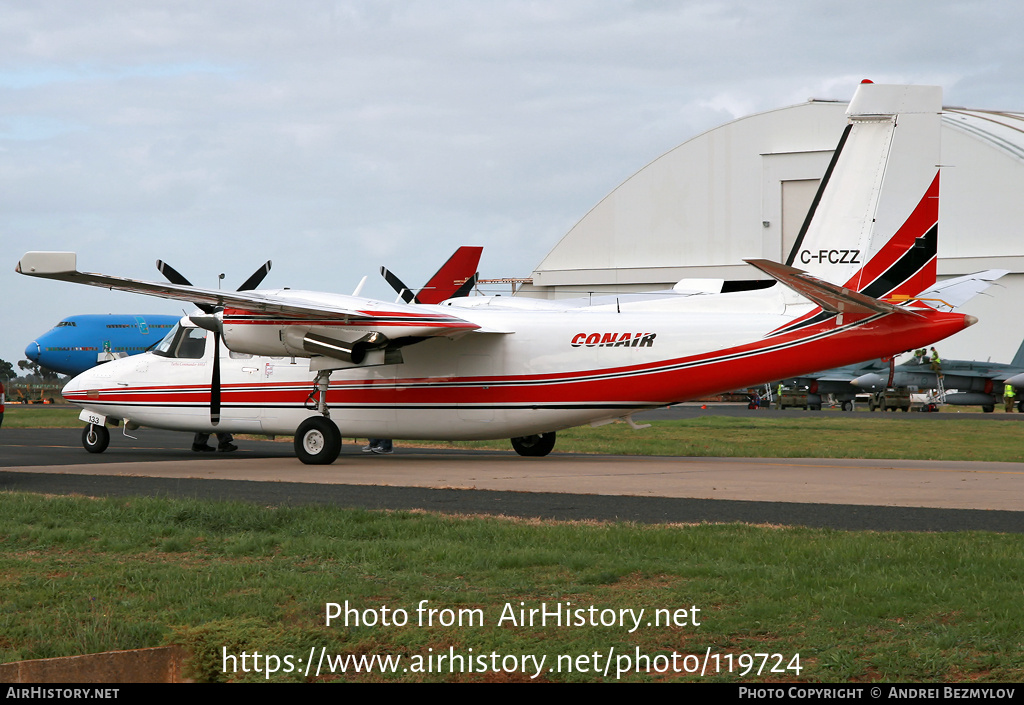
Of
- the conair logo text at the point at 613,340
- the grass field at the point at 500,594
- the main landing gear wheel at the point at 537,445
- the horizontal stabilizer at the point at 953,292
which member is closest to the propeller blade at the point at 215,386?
the main landing gear wheel at the point at 537,445

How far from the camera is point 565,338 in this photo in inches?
708

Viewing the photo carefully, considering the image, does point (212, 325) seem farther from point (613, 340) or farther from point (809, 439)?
point (809, 439)

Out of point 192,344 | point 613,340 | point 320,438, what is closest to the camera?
point 613,340

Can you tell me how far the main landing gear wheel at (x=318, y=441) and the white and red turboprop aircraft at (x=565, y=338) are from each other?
0.10 feet

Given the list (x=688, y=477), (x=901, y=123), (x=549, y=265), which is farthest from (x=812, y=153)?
(x=688, y=477)

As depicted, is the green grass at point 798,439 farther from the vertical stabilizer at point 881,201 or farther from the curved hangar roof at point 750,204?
the curved hangar roof at point 750,204

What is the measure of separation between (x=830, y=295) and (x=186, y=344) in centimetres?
1295

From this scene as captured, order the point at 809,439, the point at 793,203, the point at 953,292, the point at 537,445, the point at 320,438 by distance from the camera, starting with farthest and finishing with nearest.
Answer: the point at 793,203
the point at 809,439
the point at 537,445
the point at 320,438
the point at 953,292

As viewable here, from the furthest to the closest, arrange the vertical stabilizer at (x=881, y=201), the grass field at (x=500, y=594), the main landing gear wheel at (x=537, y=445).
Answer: the main landing gear wheel at (x=537, y=445)
the vertical stabilizer at (x=881, y=201)
the grass field at (x=500, y=594)

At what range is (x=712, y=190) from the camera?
59469 millimetres

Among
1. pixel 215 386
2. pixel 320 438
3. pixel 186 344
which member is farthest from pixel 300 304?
pixel 186 344

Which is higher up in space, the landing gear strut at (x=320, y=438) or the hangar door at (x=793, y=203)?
the hangar door at (x=793, y=203)

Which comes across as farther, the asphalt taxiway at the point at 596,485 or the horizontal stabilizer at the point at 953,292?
the horizontal stabilizer at the point at 953,292

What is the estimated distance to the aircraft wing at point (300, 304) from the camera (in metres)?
16.0
